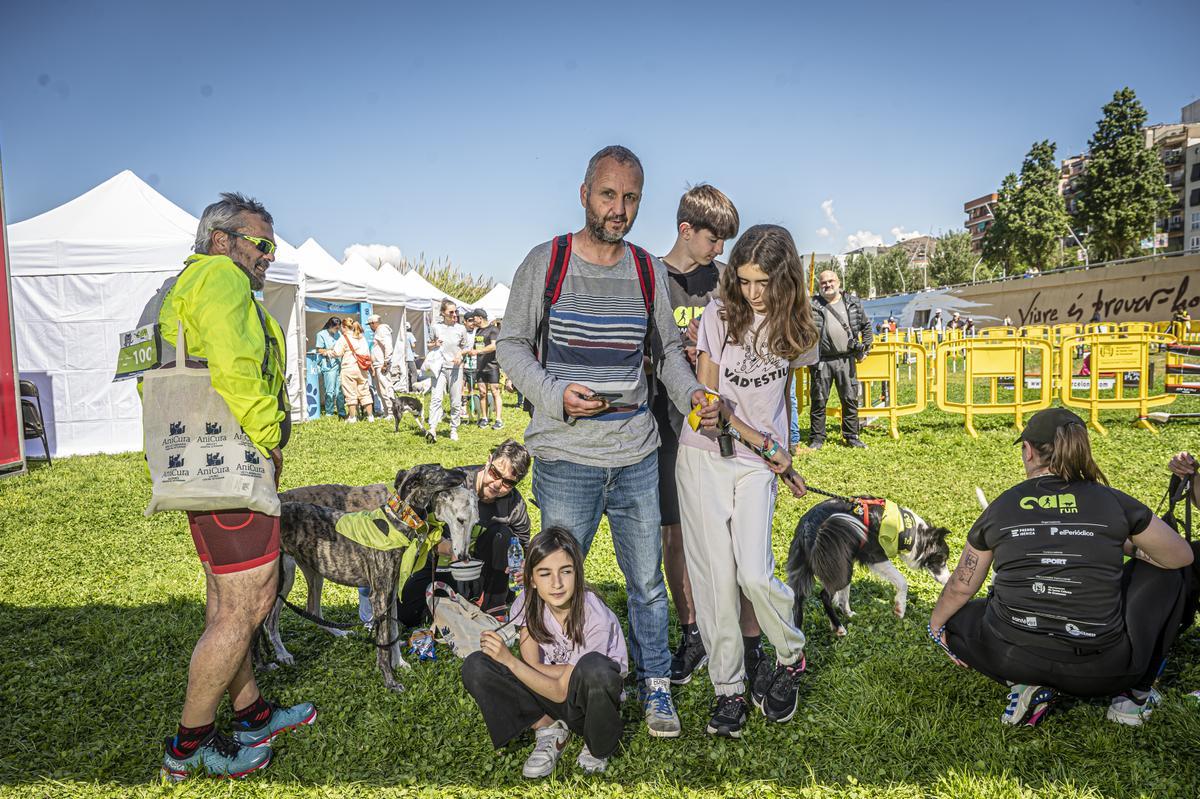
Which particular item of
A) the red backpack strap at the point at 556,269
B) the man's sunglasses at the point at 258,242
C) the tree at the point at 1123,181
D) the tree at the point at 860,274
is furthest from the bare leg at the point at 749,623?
the tree at the point at 860,274

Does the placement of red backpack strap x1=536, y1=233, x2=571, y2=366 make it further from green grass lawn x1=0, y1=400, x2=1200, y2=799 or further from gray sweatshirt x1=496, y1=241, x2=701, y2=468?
green grass lawn x1=0, y1=400, x2=1200, y2=799

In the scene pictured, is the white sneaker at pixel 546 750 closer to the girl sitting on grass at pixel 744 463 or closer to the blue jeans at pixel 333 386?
the girl sitting on grass at pixel 744 463

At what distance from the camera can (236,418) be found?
8.54 feet

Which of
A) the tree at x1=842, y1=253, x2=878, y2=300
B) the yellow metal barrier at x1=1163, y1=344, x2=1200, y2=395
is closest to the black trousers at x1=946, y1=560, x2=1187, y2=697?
the yellow metal barrier at x1=1163, y1=344, x2=1200, y2=395

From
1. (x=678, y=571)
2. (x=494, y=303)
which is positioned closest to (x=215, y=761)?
(x=678, y=571)

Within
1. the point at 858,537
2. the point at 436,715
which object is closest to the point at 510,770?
the point at 436,715

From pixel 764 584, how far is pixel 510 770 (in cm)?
127

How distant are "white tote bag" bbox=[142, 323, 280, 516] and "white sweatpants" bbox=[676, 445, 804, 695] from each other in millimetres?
1684

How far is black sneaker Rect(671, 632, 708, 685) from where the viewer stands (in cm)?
348

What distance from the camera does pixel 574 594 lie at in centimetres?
291

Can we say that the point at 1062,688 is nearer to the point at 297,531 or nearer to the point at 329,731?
the point at 329,731

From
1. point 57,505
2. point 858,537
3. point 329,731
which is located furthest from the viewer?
point 57,505

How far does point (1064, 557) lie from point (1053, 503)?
21cm

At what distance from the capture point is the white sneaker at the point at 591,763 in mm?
2807
